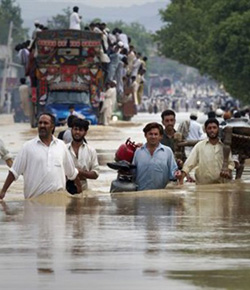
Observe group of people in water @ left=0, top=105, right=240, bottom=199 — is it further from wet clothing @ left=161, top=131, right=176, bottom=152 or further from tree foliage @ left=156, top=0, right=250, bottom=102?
tree foliage @ left=156, top=0, right=250, bottom=102

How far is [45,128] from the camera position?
15922 millimetres

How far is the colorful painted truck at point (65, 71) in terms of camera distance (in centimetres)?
5531

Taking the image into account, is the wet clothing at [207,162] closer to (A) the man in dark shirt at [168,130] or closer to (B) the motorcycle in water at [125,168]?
(A) the man in dark shirt at [168,130]

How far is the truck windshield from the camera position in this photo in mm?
56094

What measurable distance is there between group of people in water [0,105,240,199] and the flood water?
181 mm

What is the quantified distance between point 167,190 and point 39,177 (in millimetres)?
2080

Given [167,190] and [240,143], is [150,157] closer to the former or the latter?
[167,190]

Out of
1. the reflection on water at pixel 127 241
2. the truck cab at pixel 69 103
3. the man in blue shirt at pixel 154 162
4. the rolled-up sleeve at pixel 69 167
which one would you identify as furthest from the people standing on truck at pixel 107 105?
the rolled-up sleeve at pixel 69 167

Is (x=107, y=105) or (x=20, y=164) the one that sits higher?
(x=20, y=164)

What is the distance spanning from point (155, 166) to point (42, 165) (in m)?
1.63

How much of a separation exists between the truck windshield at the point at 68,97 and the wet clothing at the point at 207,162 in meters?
37.1

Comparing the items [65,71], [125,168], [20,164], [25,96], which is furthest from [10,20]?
[20,164]

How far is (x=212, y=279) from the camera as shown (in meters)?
10.5

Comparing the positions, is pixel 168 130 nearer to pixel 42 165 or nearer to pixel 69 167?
pixel 69 167
